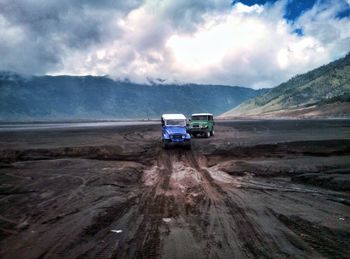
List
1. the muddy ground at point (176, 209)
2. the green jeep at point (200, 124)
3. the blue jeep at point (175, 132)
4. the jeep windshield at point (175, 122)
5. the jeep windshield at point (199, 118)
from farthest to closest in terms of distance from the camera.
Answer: the jeep windshield at point (199, 118) < the green jeep at point (200, 124) < the jeep windshield at point (175, 122) < the blue jeep at point (175, 132) < the muddy ground at point (176, 209)

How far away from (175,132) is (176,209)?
16.9m

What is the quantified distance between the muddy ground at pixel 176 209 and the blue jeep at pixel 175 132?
6.37m

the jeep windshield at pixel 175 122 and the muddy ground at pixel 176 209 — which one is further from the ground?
the jeep windshield at pixel 175 122

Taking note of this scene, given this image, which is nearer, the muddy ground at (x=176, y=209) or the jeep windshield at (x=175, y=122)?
the muddy ground at (x=176, y=209)

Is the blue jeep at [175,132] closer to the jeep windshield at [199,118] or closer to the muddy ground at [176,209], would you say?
the muddy ground at [176,209]

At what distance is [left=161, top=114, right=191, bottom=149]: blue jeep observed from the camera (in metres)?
26.2

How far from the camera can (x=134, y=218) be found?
8992 millimetres

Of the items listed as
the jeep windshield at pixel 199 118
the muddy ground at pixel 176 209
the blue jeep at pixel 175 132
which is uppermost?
the jeep windshield at pixel 199 118

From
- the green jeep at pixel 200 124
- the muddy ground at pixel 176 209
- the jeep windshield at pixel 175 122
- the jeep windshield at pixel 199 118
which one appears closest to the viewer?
the muddy ground at pixel 176 209

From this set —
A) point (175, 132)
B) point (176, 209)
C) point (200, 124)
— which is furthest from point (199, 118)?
point (176, 209)

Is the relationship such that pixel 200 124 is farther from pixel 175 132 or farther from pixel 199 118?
pixel 175 132

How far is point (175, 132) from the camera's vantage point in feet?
87.4

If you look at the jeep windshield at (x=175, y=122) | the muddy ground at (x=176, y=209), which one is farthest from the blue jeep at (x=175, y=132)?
Answer: the muddy ground at (x=176, y=209)

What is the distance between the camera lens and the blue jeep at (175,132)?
26250mm
